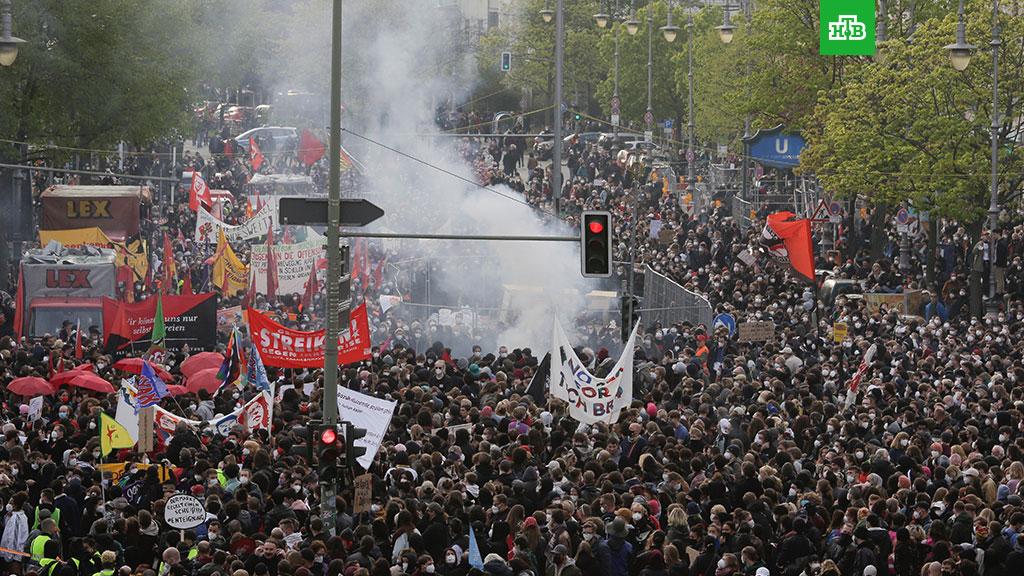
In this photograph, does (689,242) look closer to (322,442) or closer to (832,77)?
(832,77)

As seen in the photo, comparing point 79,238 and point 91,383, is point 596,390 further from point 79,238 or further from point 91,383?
point 79,238

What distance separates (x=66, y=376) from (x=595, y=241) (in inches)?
310

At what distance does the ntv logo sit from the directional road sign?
26.8 metres

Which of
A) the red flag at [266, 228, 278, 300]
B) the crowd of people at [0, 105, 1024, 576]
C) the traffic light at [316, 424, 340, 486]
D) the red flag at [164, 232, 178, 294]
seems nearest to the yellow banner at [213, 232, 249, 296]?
the red flag at [164, 232, 178, 294]

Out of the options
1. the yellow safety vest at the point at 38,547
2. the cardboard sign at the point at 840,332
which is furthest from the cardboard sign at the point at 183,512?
the cardboard sign at the point at 840,332

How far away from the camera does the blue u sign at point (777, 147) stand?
5156 cm

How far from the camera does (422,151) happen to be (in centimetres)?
6341

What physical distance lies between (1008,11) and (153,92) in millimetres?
22548

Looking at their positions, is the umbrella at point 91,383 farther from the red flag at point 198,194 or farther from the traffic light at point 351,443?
the red flag at point 198,194

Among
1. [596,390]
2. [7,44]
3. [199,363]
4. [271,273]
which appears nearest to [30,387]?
[199,363]

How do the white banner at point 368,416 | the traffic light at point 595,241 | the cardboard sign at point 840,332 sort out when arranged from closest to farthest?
the white banner at point 368,416
the traffic light at point 595,241
the cardboard sign at point 840,332

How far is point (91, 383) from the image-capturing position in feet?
79.7

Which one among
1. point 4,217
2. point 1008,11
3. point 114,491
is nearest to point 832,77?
point 1008,11

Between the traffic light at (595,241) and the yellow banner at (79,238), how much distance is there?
21.5 m
